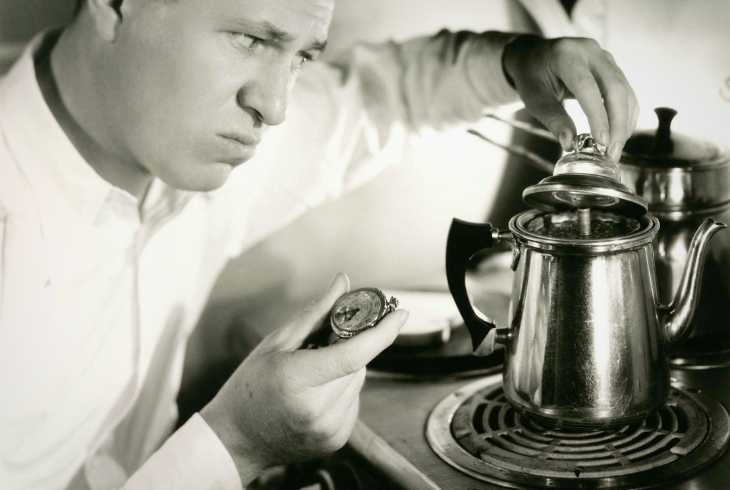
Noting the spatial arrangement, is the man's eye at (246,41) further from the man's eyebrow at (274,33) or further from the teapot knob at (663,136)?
the teapot knob at (663,136)

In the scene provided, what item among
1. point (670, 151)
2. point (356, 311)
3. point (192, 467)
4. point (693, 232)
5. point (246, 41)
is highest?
point (246, 41)

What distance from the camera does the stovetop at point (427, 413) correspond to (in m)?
1.06

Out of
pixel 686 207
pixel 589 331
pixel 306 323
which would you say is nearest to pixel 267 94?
pixel 306 323

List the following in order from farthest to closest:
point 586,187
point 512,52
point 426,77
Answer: point 426,77 → point 512,52 → point 586,187

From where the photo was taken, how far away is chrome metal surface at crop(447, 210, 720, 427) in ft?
3.47

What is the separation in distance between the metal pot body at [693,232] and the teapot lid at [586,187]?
22cm

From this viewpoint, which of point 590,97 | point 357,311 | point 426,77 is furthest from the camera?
point 426,77

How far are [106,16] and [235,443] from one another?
2.11ft

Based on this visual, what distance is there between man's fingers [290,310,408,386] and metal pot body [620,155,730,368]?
0.50 metres

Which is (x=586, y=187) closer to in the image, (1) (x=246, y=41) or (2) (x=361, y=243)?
(1) (x=246, y=41)

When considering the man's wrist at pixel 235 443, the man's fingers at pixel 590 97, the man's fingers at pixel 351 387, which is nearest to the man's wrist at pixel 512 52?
the man's fingers at pixel 590 97

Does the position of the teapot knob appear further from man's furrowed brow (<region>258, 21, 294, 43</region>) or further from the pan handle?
man's furrowed brow (<region>258, 21, 294, 43</region>)

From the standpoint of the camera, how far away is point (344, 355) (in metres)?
1.07

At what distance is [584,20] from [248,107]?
0.72 meters
